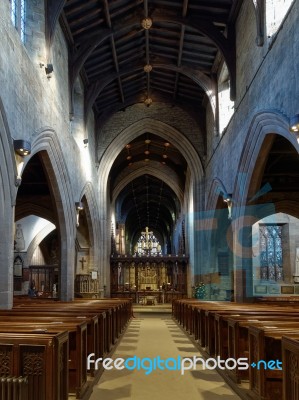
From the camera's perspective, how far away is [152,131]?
23031 millimetres

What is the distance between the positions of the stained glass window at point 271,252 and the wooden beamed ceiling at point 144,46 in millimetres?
6280

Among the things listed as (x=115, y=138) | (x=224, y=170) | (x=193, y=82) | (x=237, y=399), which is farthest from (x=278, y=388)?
(x=115, y=138)

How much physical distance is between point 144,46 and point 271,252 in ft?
33.4

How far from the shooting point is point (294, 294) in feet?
67.7

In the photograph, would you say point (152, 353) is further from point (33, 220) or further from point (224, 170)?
point (33, 220)

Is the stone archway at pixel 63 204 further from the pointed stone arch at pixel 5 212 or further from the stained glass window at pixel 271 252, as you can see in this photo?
the stained glass window at pixel 271 252

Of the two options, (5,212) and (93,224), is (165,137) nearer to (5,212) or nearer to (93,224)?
(93,224)

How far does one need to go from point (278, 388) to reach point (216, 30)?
12.7 m

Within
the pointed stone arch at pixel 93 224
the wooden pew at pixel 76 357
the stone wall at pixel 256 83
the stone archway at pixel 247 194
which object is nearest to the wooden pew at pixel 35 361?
the wooden pew at pixel 76 357

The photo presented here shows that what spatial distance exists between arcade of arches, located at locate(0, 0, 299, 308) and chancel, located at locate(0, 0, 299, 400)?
0.20 feet

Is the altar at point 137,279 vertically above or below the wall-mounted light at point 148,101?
below

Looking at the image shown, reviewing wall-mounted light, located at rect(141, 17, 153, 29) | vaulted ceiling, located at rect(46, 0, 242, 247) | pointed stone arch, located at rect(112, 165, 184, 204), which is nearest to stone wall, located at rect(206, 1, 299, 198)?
vaulted ceiling, located at rect(46, 0, 242, 247)

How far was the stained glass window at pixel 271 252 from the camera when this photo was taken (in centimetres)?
2141

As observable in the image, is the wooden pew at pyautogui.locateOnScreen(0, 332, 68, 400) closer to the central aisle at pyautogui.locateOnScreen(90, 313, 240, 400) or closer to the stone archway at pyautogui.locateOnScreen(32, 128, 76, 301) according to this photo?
the central aisle at pyautogui.locateOnScreen(90, 313, 240, 400)
